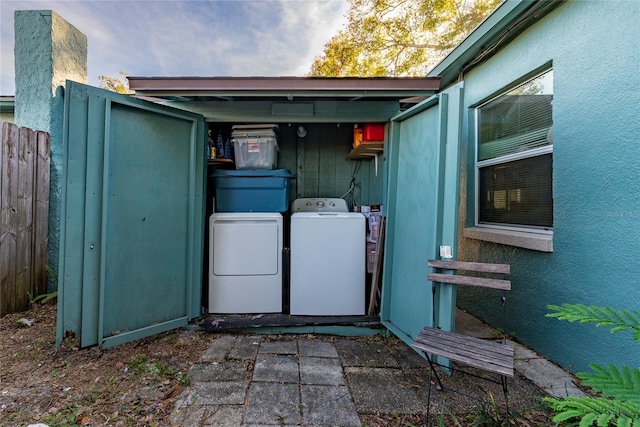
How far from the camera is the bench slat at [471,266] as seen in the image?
1843 millimetres

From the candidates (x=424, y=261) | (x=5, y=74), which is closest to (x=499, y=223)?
(x=424, y=261)

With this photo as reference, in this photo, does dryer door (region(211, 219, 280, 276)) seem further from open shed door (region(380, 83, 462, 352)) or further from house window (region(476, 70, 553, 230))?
house window (region(476, 70, 553, 230))

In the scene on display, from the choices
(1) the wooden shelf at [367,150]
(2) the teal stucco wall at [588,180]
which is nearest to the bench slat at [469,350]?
(2) the teal stucco wall at [588,180]

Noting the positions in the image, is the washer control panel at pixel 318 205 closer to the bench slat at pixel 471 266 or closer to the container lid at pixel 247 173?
the container lid at pixel 247 173

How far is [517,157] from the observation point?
2.57m

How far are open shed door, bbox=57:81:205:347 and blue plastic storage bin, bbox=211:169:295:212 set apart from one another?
34cm

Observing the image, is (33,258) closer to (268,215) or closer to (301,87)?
(268,215)

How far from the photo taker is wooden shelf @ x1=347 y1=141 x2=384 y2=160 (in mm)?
3032

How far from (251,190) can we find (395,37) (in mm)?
6557

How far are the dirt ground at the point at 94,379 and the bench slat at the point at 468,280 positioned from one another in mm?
741

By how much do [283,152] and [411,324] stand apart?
2.51 meters

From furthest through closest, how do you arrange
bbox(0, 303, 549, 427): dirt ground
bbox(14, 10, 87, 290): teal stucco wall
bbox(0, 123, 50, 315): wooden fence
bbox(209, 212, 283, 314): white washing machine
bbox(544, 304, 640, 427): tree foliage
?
bbox(14, 10, 87, 290): teal stucco wall, bbox(209, 212, 283, 314): white washing machine, bbox(0, 123, 50, 315): wooden fence, bbox(0, 303, 549, 427): dirt ground, bbox(544, 304, 640, 427): tree foliage

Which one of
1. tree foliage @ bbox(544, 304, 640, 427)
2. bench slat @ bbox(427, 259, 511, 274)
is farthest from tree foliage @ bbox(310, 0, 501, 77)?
tree foliage @ bbox(544, 304, 640, 427)

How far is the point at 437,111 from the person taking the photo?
2.17 m
